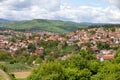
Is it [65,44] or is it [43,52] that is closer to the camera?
[43,52]

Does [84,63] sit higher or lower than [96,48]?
higher

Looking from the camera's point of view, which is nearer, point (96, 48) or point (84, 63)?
point (84, 63)

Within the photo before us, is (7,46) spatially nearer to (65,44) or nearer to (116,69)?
(65,44)

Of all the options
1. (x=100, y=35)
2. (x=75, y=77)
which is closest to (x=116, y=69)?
(x=75, y=77)

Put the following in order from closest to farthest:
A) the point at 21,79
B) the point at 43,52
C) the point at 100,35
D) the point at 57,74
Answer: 1. the point at 57,74
2. the point at 21,79
3. the point at 43,52
4. the point at 100,35

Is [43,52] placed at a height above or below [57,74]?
below

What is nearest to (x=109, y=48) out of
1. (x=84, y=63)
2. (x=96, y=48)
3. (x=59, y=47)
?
(x=96, y=48)

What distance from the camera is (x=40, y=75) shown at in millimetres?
46125

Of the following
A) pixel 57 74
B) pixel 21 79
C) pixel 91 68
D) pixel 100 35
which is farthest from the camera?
pixel 100 35

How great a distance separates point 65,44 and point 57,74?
369 feet

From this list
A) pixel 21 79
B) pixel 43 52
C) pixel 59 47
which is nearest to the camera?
pixel 21 79

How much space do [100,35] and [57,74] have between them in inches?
5694

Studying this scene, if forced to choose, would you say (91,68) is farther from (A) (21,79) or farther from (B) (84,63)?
(A) (21,79)

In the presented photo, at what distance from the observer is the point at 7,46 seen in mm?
174375
